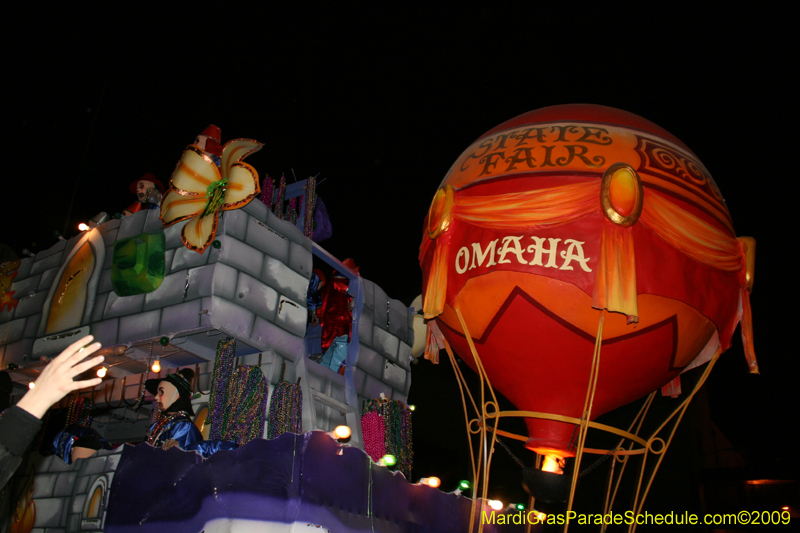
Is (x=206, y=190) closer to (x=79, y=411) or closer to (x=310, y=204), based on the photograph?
(x=310, y=204)

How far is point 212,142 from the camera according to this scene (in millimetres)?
6887

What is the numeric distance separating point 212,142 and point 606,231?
14.5 feet

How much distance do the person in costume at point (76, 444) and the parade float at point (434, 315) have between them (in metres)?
0.12

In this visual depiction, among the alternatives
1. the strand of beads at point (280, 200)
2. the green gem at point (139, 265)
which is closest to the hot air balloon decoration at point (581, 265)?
the strand of beads at point (280, 200)

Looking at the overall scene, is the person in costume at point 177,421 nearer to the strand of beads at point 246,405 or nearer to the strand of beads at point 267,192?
the strand of beads at point 246,405

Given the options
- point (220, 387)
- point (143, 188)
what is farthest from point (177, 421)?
point (143, 188)

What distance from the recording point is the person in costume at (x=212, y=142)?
678 centimetres

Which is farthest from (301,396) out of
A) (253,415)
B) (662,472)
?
(662,472)

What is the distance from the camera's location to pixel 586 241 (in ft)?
15.5

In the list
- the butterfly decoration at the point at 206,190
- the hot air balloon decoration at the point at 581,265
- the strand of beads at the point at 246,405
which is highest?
the butterfly decoration at the point at 206,190

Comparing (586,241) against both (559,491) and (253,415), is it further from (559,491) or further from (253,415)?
(253,415)

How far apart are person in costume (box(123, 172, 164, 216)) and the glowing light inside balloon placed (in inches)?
203

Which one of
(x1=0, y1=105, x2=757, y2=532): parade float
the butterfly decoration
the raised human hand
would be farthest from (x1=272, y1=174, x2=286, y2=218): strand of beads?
the raised human hand

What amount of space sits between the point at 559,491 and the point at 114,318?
15.1 ft
